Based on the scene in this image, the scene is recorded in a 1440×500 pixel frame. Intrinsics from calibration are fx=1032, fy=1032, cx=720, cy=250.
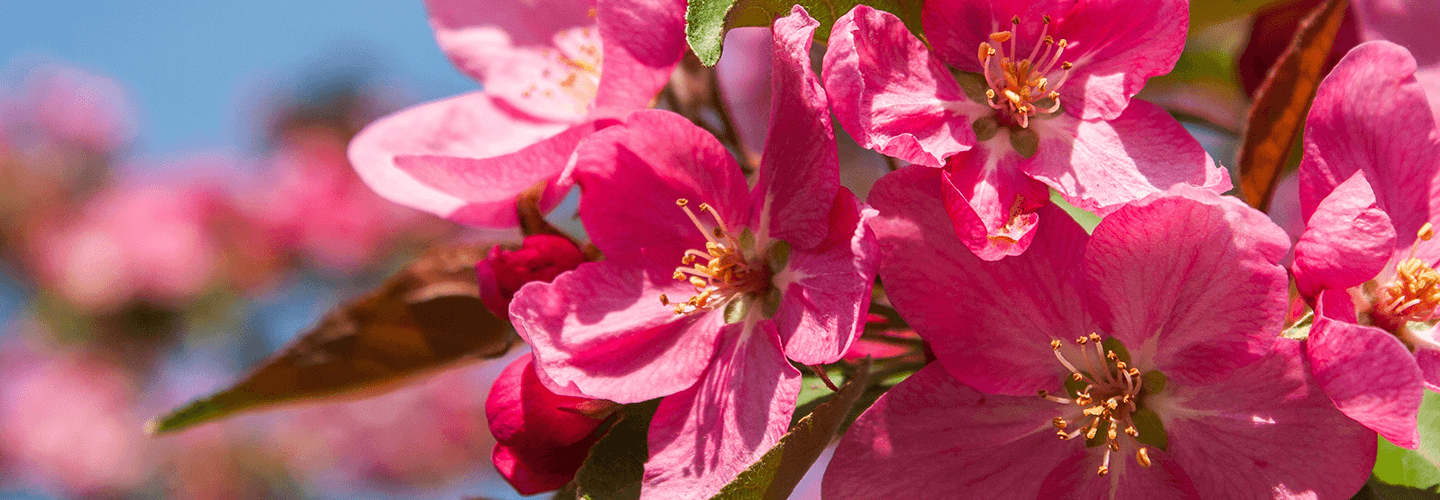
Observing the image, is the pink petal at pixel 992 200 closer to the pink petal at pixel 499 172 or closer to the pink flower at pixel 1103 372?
the pink flower at pixel 1103 372

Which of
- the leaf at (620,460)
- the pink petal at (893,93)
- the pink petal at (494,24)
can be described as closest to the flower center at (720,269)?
the leaf at (620,460)

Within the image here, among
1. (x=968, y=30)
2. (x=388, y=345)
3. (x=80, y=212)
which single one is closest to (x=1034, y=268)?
(x=968, y=30)

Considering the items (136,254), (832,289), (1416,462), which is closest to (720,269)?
(832,289)

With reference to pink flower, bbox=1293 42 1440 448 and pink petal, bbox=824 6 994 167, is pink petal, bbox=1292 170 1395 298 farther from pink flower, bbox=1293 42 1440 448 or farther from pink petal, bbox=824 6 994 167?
pink petal, bbox=824 6 994 167

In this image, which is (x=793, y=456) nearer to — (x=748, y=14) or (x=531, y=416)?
(x=531, y=416)

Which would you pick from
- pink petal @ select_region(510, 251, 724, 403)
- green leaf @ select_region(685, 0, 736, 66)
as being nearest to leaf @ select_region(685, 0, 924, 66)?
green leaf @ select_region(685, 0, 736, 66)

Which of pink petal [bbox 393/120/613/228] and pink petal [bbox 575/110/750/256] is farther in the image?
pink petal [bbox 393/120/613/228]
